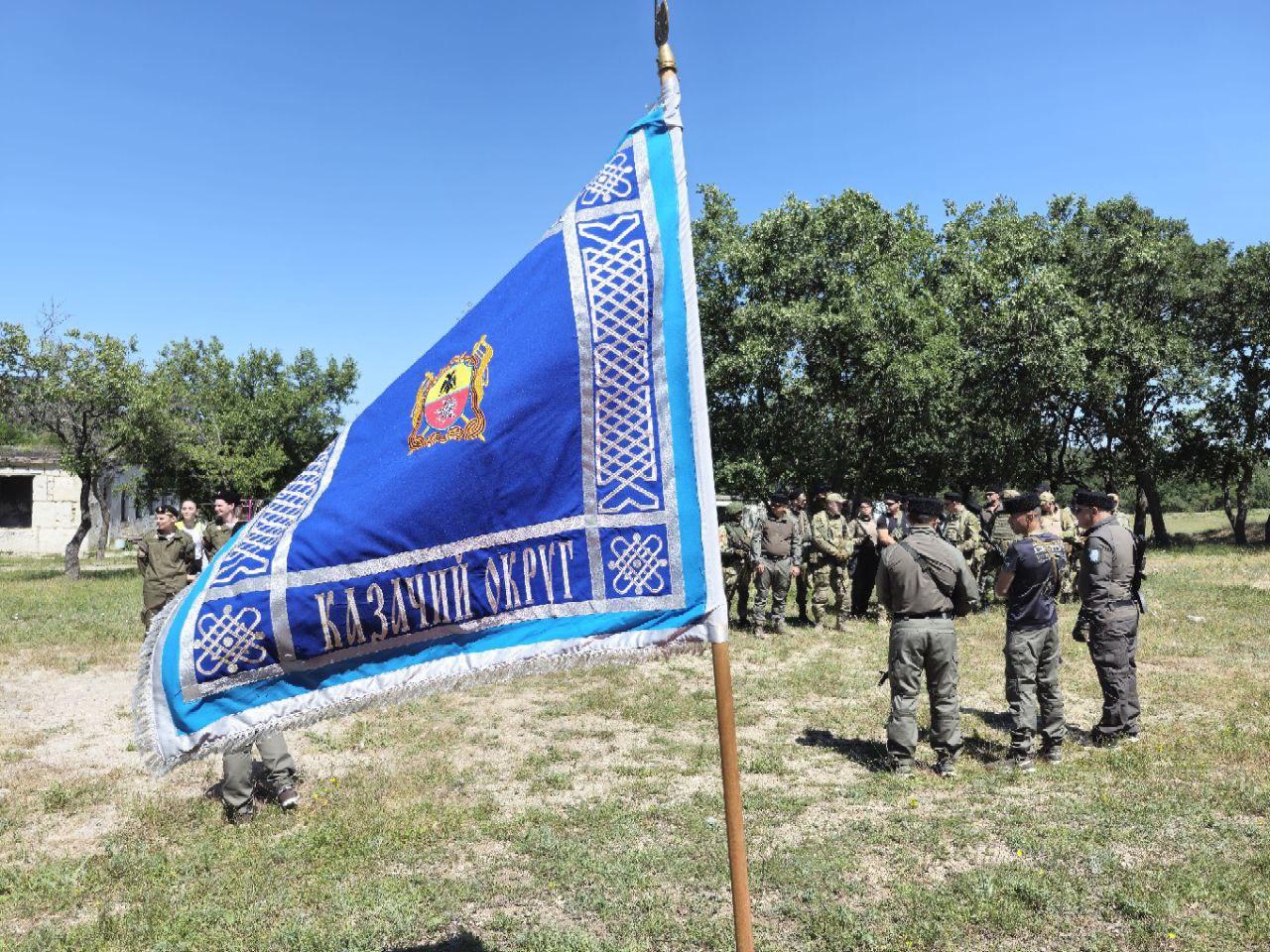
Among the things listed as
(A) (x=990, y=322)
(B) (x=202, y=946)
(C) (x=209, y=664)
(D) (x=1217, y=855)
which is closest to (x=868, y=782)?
(D) (x=1217, y=855)

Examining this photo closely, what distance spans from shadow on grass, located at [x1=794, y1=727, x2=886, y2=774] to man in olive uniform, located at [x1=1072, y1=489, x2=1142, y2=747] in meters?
1.95

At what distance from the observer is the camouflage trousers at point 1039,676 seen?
23.3ft

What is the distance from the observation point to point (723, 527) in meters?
14.7

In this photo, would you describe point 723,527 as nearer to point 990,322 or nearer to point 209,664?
point 209,664

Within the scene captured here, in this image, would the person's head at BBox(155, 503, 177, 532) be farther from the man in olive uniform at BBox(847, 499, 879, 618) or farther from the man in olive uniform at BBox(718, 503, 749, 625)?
the man in olive uniform at BBox(847, 499, 879, 618)

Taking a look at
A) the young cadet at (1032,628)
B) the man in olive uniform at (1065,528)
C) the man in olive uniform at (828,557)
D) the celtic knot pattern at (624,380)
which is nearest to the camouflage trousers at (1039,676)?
the young cadet at (1032,628)

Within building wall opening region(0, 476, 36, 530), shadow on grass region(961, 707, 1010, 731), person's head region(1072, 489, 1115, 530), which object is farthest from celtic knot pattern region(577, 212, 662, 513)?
building wall opening region(0, 476, 36, 530)

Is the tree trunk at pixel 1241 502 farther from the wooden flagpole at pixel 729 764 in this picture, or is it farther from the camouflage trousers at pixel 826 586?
the wooden flagpole at pixel 729 764

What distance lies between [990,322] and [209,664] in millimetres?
26632

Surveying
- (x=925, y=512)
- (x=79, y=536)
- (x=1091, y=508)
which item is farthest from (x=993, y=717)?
(x=79, y=536)

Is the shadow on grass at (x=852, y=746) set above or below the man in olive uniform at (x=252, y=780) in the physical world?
below

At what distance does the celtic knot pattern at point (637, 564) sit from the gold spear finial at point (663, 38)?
1620mm

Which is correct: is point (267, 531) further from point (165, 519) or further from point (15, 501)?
point (15, 501)

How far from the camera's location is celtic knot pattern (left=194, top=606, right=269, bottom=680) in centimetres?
290
